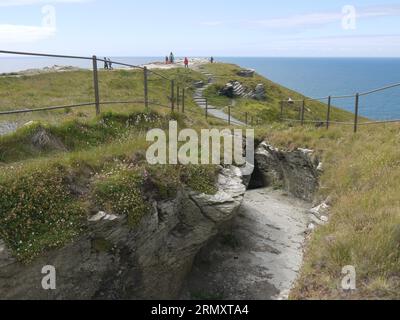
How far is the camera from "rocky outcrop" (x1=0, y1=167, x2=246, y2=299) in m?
8.89

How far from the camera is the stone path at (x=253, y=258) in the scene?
12.6m

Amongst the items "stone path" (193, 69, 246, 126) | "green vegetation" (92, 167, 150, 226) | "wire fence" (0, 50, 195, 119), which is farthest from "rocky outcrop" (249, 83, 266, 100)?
"green vegetation" (92, 167, 150, 226)

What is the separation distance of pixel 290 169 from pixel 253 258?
24.5 ft

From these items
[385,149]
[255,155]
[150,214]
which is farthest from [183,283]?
[255,155]

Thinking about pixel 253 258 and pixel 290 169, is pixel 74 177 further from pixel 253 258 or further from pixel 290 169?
pixel 290 169

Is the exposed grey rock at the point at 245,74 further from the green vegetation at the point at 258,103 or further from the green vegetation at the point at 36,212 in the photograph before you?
the green vegetation at the point at 36,212

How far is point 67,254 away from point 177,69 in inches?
2105

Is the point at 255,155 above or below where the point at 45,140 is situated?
below

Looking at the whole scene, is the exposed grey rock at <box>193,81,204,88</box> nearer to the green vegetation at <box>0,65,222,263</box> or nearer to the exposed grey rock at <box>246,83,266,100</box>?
the exposed grey rock at <box>246,83,266,100</box>

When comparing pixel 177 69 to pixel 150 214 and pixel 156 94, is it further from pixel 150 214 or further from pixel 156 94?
pixel 150 214

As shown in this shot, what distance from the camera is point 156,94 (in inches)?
1662

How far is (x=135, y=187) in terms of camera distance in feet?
35.5

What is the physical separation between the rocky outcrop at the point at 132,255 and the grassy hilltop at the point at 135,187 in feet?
1.07
